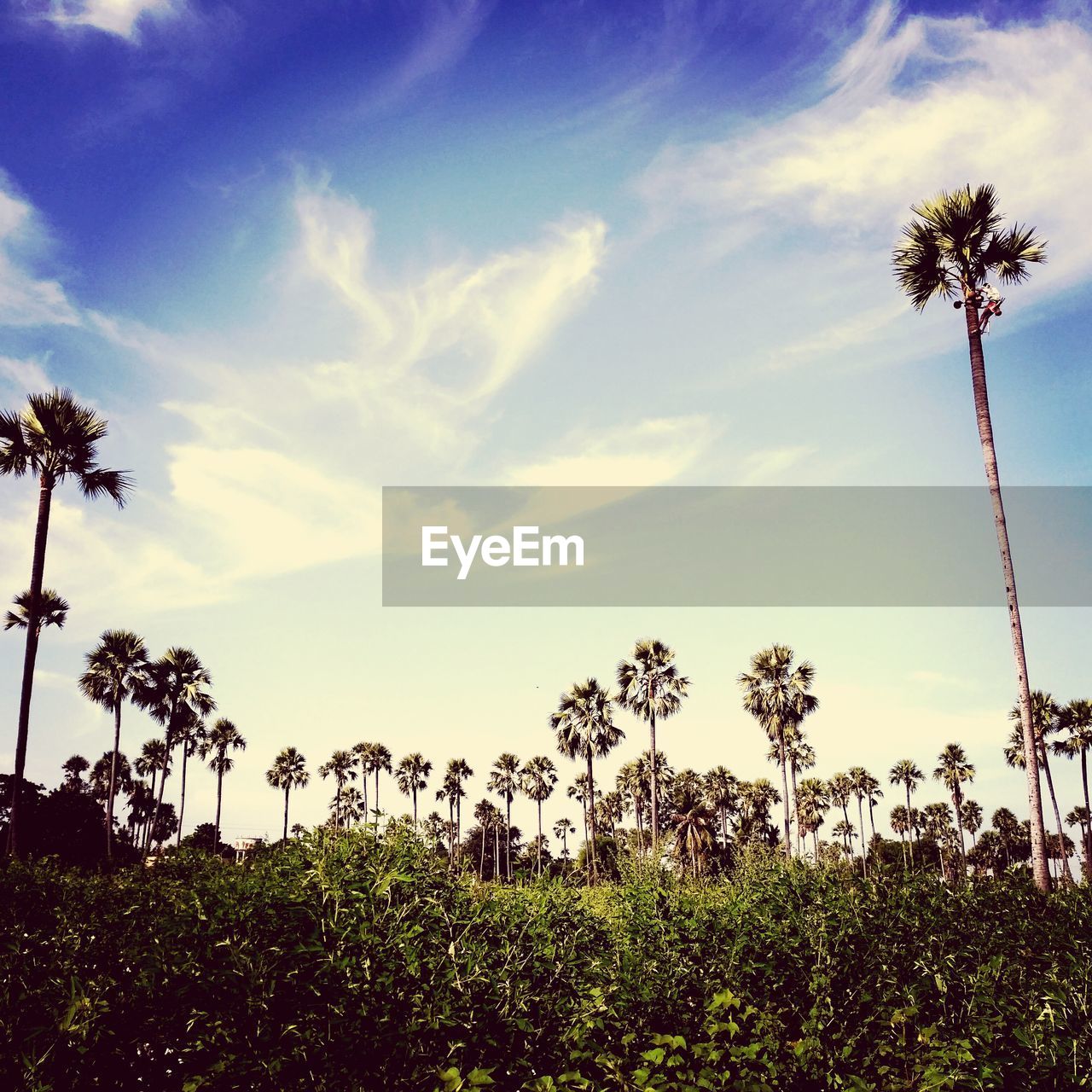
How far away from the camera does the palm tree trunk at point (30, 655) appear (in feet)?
62.6

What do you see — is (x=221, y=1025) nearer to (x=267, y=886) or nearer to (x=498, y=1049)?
(x=498, y=1049)

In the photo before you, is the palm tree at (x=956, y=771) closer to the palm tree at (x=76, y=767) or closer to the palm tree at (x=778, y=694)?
the palm tree at (x=778, y=694)

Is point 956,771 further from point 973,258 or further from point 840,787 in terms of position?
point 973,258

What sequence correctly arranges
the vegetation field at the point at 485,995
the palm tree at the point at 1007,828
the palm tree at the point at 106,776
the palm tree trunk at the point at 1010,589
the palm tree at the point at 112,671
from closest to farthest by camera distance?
the vegetation field at the point at 485,995 → the palm tree trunk at the point at 1010,589 → the palm tree at the point at 112,671 → the palm tree at the point at 106,776 → the palm tree at the point at 1007,828

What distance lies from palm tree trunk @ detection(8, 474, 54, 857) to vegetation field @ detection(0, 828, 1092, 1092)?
13.9 m

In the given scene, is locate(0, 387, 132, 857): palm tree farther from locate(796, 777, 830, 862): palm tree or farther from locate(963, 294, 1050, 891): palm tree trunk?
locate(796, 777, 830, 862): palm tree

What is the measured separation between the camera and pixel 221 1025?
388 centimetres

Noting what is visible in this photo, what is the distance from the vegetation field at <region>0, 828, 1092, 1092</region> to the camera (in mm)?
3807

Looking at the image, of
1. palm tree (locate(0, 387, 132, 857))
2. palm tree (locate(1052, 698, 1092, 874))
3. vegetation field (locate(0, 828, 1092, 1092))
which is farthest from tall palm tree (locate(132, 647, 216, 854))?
palm tree (locate(1052, 698, 1092, 874))

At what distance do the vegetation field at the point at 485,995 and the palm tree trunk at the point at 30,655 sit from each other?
45.7 ft

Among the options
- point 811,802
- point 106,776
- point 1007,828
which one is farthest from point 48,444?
point 1007,828

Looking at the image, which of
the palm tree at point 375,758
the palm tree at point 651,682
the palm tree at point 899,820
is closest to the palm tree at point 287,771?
the palm tree at point 375,758

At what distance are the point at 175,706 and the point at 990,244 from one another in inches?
1713

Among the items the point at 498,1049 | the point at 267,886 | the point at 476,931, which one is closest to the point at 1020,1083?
the point at 498,1049
